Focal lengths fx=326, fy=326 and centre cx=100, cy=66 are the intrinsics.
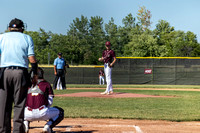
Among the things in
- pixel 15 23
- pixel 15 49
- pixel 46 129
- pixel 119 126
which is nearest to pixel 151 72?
pixel 119 126

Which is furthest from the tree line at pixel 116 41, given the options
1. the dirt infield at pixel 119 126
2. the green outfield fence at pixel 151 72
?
the dirt infield at pixel 119 126

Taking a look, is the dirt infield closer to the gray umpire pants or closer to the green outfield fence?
the gray umpire pants

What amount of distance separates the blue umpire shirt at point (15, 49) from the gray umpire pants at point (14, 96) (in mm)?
144

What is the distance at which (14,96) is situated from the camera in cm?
453

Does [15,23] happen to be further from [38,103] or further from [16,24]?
[38,103]

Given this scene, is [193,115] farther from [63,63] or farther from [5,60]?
[63,63]

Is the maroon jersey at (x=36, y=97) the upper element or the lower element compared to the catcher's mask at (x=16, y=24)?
lower

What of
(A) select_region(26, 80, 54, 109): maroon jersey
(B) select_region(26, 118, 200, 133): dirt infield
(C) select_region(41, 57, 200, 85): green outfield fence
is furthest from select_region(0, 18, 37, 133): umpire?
(C) select_region(41, 57, 200, 85): green outfield fence

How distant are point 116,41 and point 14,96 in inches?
3163

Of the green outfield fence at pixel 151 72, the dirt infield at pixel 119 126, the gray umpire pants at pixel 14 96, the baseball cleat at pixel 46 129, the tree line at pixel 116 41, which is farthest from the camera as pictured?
the tree line at pixel 116 41

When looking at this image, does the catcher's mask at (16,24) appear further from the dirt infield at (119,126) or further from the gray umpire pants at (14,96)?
the dirt infield at (119,126)

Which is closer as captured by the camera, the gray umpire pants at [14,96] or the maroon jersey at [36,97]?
the gray umpire pants at [14,96]

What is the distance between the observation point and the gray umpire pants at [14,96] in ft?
14.6

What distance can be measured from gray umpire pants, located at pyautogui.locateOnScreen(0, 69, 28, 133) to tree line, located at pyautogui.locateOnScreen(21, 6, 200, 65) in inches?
2143
